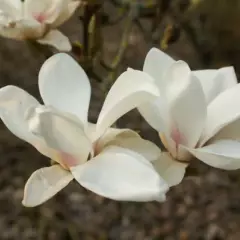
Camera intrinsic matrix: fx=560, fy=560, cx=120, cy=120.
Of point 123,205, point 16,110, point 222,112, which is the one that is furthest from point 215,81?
point 123,205

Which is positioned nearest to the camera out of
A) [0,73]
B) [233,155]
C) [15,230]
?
[233,155]

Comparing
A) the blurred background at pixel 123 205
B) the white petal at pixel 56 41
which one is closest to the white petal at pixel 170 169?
the white petal at pixel 56 41

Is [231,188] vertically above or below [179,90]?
below

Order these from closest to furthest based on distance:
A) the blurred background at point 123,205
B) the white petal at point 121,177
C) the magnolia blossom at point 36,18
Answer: the white petal at point 121,177, the magnolia blossom at point 36,18, the blurred background at point 123,205

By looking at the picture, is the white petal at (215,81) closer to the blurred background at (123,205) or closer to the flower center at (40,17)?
the flower center at (40,17)

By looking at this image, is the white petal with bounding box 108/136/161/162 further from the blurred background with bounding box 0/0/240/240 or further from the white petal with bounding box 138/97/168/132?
the blurred background with bounding box 0/0/240/240

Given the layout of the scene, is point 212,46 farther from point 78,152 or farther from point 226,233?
point 78,152

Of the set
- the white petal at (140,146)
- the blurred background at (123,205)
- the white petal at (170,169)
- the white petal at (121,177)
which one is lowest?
the blurred background at (123,205)

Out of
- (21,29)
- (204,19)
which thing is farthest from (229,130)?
(204,19)

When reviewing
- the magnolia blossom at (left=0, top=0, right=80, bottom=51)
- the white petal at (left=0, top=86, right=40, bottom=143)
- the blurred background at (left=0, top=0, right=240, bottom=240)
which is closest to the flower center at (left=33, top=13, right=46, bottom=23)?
the magnolia blossom at (left=0, top=0, right=80, bottom=51)
